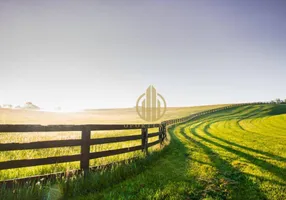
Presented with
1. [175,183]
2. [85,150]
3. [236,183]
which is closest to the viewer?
[85,150]

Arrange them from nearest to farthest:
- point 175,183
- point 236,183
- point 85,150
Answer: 1. point 85,150
2. point 175,183
3. point 236,183

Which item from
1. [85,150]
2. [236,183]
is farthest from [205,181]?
[85,150]

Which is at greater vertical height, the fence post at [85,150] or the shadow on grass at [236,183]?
the fence post at [85,150]

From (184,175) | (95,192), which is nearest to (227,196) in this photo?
(184,175)

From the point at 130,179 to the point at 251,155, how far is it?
787cm

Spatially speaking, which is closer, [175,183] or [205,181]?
[175,183]

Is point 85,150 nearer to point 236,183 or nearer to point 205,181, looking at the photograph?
point 205,181

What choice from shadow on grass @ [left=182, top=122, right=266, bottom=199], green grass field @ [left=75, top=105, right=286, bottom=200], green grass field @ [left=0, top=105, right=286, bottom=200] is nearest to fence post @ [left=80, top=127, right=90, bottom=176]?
green grass field @ [left=0, top=105, right=286, bottom=200]

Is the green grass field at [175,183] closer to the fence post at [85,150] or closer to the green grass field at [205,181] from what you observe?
the green grass field at [205,181]

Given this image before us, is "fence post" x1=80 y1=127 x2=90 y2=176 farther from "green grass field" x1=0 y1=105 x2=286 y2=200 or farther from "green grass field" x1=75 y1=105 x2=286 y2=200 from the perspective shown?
"green grass field" x1=75 y1=105 x2=286 y2=200

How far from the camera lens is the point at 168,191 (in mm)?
5574

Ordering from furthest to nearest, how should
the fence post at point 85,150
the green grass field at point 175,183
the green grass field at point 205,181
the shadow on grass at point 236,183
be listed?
1. the fence post at point 85,150
2. the shadow on grass at point 236,183
3. the green grass field at point 205,181
4. the green grass field at point 175,183

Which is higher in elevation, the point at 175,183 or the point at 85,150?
the point at 85,150

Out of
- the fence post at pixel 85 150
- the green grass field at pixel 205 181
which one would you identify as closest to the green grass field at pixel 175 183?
the green grass field at pixel 205 181
